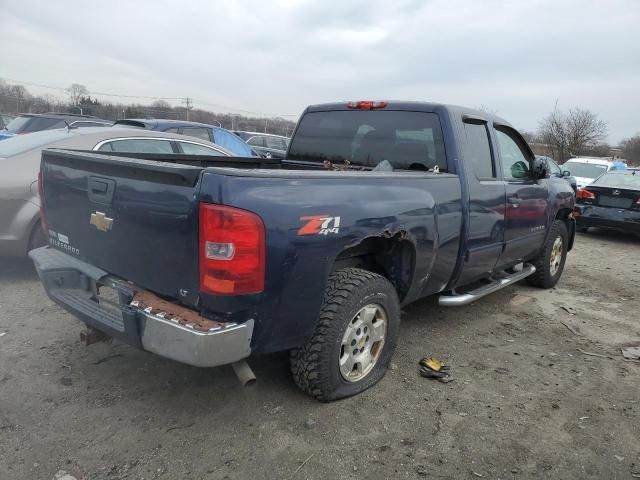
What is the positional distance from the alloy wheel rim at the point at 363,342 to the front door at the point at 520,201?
1843 mm

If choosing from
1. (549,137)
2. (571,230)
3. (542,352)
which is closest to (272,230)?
(542,352)

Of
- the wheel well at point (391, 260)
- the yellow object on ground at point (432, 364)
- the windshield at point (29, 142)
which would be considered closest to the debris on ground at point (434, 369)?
the yellow object on ground at point (432, 364)

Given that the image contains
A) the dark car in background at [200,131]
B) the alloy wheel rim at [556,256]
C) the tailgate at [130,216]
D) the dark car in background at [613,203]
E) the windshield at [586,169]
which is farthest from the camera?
the windshield at [586,169]

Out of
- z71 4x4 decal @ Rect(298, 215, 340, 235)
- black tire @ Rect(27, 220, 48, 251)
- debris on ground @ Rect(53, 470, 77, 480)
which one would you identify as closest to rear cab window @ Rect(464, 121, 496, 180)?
z71 4x4 decal @ Rect(298, 215, 340, 235)

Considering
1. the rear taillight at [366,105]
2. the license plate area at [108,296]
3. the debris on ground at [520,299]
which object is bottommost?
the debris on ground at [520,299]

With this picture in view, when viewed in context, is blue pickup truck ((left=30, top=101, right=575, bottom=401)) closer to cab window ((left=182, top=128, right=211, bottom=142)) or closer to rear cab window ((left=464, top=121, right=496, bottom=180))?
rear cab window ((left=464, top=121, right=496, bottom=180))

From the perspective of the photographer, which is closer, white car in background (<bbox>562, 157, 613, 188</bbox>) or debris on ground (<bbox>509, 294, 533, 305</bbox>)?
debris on ground (<bbox>509, 294, 533, 305</bbox>)

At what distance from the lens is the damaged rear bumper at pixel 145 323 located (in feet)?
7.61

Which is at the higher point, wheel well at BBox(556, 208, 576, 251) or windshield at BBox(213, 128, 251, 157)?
windshield at BBox(213, 128, 251, 157)

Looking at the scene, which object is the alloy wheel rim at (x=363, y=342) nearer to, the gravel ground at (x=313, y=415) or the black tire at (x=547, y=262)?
the gravel ground at (x=313, y=415)

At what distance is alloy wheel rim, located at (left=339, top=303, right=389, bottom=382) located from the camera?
308 cm

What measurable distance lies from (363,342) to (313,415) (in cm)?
56

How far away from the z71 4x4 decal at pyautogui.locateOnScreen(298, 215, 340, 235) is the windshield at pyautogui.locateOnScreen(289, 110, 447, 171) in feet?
5.07

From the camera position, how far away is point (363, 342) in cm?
321
